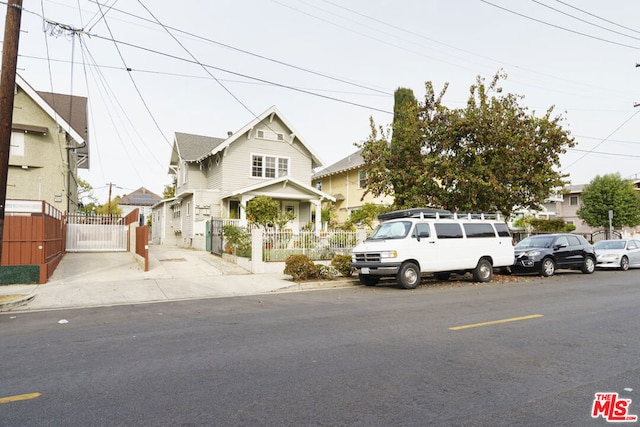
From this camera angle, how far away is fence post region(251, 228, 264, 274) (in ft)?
51.7

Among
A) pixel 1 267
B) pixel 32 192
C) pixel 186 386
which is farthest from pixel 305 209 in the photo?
pixel 186 386

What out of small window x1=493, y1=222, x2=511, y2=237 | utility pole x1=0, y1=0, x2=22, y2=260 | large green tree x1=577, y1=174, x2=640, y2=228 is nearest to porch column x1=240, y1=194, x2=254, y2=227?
small window x1=493, y1=222, x2=511, y2=237

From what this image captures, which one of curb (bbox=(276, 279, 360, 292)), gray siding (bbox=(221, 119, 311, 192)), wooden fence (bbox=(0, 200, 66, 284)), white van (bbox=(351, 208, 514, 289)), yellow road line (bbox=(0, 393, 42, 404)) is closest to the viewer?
yellow road line (bbox=(0, 393, 42, 404))

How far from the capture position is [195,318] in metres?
8.48

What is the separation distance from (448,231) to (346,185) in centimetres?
2195

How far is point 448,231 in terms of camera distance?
13.8m

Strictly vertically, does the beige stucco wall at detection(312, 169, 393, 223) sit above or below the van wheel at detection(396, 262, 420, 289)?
above

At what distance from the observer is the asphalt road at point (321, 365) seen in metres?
3.81

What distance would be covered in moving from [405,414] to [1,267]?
12.8 m

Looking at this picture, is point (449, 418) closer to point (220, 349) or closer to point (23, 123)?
point (220, 349)

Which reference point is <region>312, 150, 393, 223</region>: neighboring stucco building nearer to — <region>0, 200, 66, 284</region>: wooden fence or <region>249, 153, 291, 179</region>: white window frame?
<region>249, 153, 291, 179</region>: white window frame

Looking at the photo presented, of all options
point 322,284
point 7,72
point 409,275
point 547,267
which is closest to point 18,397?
point 7,72

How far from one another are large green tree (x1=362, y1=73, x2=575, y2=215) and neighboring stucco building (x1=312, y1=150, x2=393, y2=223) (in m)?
14.3

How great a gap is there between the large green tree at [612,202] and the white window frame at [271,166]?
108 ft
